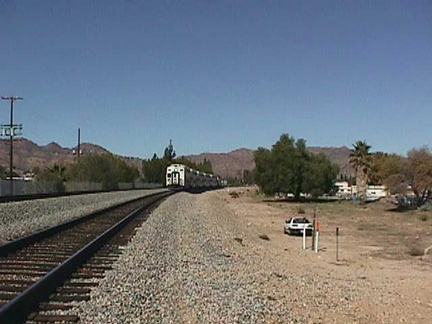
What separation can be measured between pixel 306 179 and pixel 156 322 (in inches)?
4045

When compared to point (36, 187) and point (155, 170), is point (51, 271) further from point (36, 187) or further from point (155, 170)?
point (155, 170)

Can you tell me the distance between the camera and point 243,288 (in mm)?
14828

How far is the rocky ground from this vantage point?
37.7 ft

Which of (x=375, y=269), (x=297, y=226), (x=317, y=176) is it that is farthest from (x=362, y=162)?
(x=375, y=269)

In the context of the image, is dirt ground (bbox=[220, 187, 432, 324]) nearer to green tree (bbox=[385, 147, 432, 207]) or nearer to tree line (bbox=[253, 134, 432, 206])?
green tree (bbox=[385, 147, 432, 207])

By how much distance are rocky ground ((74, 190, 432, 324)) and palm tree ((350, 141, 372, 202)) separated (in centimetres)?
9964

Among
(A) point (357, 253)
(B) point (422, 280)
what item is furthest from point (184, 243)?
(A) point (357, 253)

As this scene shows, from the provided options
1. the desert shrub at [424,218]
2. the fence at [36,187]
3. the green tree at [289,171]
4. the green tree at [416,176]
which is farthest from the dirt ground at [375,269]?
the green tree at [289,171]

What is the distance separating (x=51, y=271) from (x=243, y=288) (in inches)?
159

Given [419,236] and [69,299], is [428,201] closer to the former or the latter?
[419,236]

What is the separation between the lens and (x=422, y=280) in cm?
2200

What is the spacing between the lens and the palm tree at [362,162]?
125 m

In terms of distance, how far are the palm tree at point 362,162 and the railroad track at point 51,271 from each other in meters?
103

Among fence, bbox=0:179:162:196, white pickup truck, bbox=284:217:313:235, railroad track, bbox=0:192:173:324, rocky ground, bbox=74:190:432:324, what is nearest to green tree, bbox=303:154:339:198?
fence, bbox=0:179:162:196
